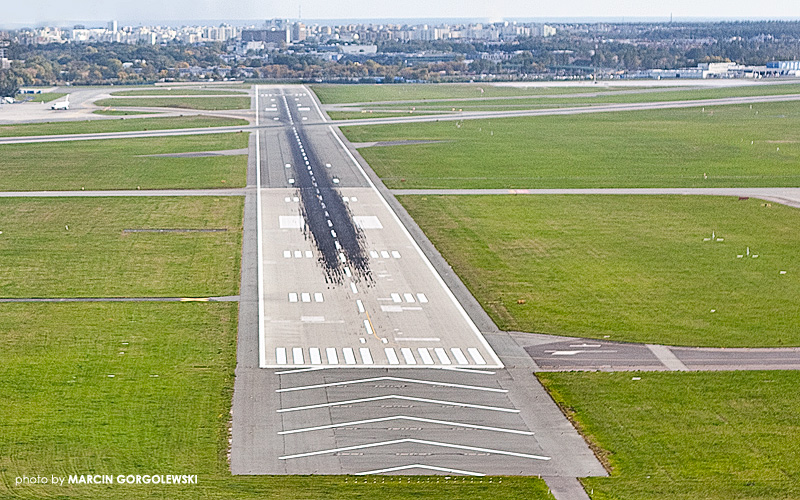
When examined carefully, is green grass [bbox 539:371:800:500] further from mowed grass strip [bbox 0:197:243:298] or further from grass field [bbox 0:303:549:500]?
mowed grass strip [bbox 0:197:243:298]

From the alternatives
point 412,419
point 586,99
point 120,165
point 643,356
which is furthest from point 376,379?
point 586,99

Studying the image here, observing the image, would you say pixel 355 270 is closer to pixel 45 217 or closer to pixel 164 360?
pixel 164 360

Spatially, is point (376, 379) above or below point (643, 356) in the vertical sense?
above

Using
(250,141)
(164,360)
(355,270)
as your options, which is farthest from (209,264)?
(250,141)

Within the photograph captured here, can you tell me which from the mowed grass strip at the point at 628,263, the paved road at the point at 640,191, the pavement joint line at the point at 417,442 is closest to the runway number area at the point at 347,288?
the mowed grass strip at the point at 628,263

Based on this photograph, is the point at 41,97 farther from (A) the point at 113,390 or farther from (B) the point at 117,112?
(A) the point at 113,390
